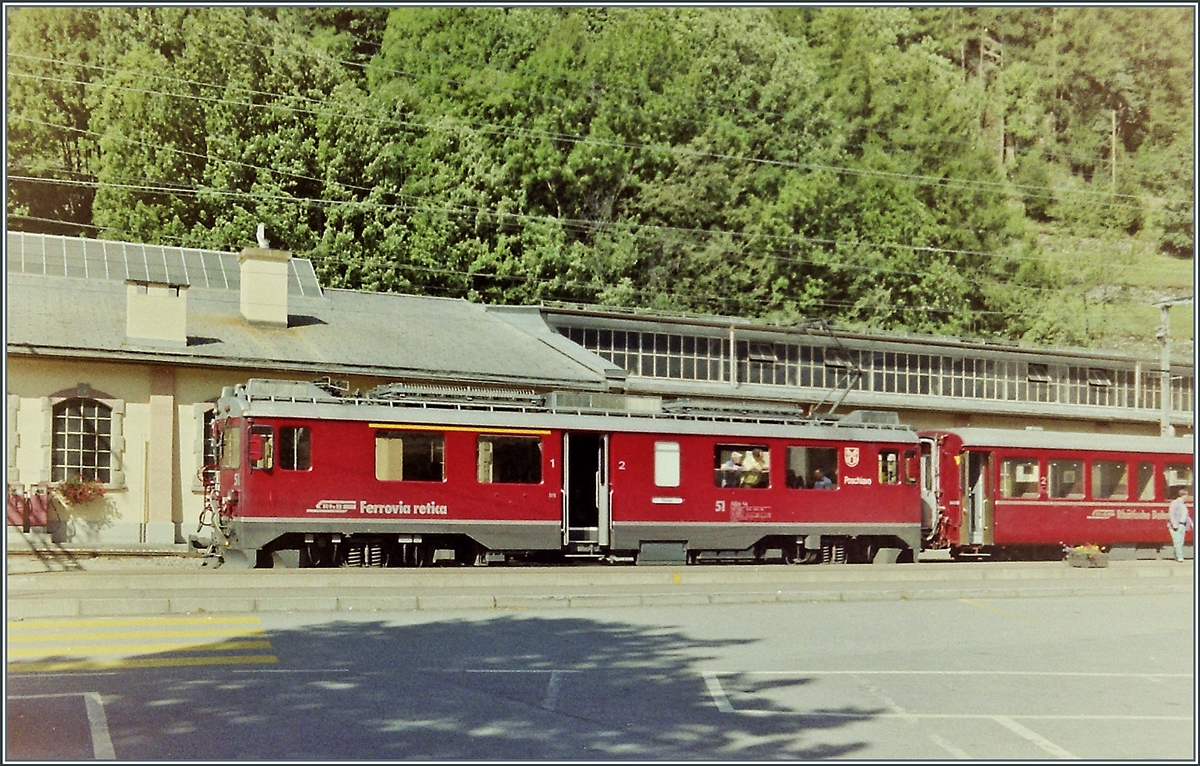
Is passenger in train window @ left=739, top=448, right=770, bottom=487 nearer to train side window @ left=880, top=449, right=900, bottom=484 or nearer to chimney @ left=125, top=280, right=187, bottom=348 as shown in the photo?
train side window @ left=880, top=449, right=900, bottom=484

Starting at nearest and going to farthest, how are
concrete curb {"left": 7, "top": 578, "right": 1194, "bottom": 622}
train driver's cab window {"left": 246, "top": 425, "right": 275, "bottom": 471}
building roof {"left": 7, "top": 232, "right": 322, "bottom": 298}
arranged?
concrete curb {"left": 7, "top": 578, "right": 1194, "bottom": 622} < train driver's cab window {"left": 246, "top": 425, "right": 275, "bottom": 471} < building roof {"left": 7, "top": 232, "right": 322, "bottom": 298}

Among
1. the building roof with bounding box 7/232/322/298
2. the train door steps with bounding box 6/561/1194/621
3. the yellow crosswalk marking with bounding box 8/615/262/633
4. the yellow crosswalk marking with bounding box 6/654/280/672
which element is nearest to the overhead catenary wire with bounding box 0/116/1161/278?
the building roof with bounding box 7/232/322/298

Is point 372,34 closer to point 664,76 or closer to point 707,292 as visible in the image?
point 664,76

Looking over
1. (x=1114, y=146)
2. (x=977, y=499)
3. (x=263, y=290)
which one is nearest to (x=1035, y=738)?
(x=977, y=499)

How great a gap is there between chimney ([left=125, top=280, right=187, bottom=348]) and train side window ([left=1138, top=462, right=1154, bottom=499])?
71.5 ft

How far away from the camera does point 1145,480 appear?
1211 inches

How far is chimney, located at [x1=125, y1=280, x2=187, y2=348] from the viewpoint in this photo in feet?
86.9

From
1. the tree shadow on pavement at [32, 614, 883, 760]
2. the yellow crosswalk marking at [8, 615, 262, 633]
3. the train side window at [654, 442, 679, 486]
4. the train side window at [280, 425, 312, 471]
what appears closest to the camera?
the tree shadow on pavement at [32, 614, 883, 760]

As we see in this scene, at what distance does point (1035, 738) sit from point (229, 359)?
67.3 ft

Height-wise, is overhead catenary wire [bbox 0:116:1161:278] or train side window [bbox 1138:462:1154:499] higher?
overhead catenary wire [bbox 0:116:1161:278]

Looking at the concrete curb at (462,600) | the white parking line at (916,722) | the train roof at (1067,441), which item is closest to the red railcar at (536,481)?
the train roof at (1067,441)

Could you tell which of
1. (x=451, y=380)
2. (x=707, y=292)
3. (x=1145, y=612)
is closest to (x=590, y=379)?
(x=451, y=380)

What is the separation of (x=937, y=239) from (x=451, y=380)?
131 feet

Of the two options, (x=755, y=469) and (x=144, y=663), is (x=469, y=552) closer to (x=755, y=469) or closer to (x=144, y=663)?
(x=755, y=469)
